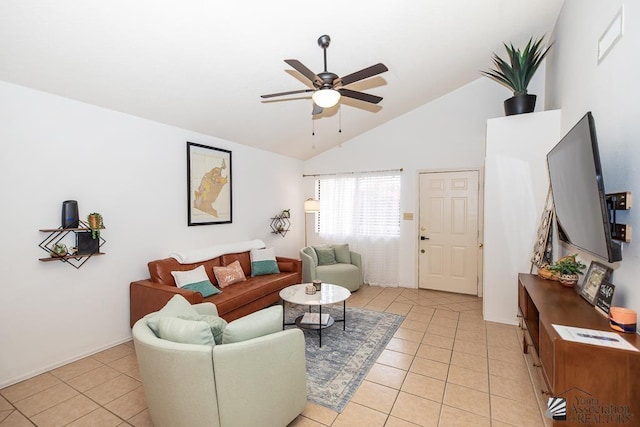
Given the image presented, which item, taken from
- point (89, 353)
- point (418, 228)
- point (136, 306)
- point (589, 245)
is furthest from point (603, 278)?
point (89, 353)

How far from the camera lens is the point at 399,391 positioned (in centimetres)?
234

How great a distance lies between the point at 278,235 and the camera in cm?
560

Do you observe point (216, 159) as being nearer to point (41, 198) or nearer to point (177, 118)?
point (177, 118)

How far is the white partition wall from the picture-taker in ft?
11.1

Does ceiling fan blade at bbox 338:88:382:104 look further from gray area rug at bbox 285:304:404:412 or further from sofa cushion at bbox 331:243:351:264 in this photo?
sofa cushion at bbox 331:243:351:264

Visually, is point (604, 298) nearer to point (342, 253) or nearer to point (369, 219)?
point (342, 253)

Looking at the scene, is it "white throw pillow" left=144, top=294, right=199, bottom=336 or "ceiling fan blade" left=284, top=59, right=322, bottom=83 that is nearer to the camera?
"white throw pillow" left=144, top=294, right=199, bottom=336

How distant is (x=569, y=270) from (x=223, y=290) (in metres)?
3.55

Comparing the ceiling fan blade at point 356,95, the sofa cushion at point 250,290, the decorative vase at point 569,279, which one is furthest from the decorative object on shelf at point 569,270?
the sofa cushion at point 250,290

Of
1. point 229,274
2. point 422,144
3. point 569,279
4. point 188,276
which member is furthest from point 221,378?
point 422,144

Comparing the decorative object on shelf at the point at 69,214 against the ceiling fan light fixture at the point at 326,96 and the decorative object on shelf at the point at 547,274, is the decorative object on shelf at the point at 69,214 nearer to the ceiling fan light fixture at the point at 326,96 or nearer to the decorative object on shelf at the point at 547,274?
the ceiling fan light fixture at the point at 326,96

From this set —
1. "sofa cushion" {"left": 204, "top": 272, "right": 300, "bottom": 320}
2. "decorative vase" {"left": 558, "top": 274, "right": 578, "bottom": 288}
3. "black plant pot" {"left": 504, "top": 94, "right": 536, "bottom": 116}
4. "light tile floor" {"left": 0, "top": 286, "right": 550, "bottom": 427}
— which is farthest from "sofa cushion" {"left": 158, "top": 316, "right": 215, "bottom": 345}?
"black plant pot" {"left": 504, "top": 94, "right": 536, "bottom": 116}

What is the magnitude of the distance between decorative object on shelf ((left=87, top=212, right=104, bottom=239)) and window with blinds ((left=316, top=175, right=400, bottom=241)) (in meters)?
3.82

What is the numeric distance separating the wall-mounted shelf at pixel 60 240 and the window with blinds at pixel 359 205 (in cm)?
385
